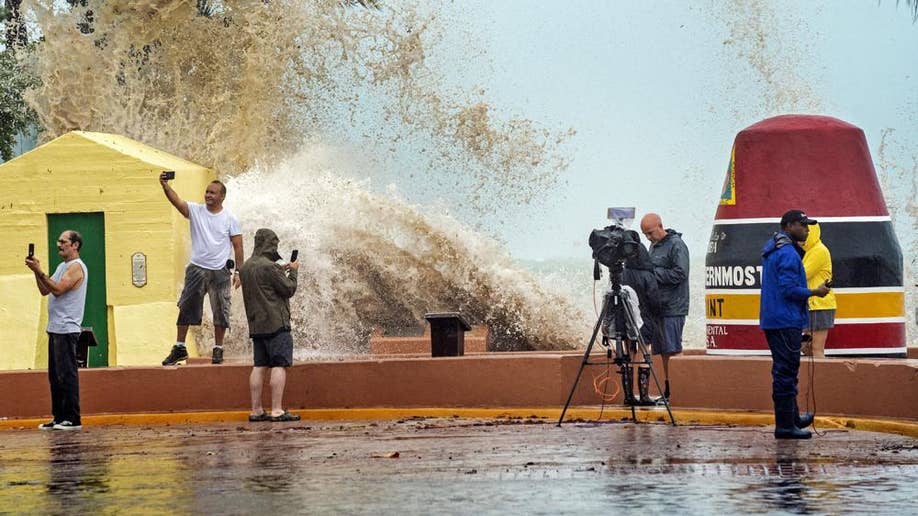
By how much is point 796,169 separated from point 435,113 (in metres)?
14.5

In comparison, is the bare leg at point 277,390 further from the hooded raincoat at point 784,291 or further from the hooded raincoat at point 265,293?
the hooded raincoat at point 784,291

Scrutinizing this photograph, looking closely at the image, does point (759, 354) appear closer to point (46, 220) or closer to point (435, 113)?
point (46, 220)

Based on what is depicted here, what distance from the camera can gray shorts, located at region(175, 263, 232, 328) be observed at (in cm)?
1739

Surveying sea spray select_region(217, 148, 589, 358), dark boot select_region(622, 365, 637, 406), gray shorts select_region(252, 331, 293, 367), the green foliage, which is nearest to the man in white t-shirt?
gray shorts select_region(252, 331, 293, 367)

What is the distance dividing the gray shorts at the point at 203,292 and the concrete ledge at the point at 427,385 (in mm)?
563

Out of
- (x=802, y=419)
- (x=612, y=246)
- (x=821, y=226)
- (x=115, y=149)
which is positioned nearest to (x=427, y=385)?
(x=612, y=246)

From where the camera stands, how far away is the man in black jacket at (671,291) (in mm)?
15711

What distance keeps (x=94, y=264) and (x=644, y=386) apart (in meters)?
10.7

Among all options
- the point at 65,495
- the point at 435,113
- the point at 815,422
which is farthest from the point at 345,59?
the point at 65,495

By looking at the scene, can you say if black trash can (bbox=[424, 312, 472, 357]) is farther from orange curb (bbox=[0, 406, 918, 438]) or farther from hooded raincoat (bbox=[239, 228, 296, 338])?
hooded raincoat (bbox=[239, 228, 296, 338])

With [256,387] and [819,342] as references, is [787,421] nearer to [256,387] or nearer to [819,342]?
[819,342]

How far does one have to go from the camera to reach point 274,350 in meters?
16.0

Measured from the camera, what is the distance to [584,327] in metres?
25.2

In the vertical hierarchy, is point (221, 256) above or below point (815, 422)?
above
